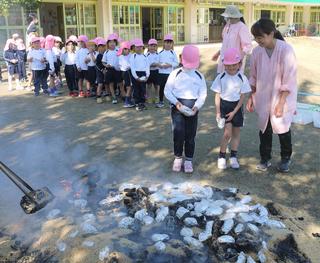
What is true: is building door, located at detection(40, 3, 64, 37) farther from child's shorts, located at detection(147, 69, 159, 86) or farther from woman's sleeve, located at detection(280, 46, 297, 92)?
woman's sleeve, located at detection(280, 46, 297, 92)

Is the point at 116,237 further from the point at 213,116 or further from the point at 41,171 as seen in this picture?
the point at 213,116

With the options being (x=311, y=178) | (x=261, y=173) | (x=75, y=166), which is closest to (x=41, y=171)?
(x=75, y=166)

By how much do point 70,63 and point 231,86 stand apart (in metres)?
5.89

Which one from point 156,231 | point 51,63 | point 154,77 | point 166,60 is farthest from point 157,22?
point 156,231

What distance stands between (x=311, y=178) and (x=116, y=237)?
2687 mm

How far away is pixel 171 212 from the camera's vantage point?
3684 millimetres

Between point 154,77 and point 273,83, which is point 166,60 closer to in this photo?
point 154,77

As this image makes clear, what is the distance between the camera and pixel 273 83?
4539 mm

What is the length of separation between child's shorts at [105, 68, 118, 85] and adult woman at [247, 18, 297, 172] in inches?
185

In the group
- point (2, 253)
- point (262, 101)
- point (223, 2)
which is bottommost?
point (2, 253)

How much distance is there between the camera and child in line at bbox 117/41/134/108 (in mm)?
8555

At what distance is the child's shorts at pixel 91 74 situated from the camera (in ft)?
31.1

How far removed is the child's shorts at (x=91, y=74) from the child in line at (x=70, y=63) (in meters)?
0.47

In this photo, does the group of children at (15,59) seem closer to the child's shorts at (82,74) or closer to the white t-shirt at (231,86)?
the child's shorts at (82,74)
